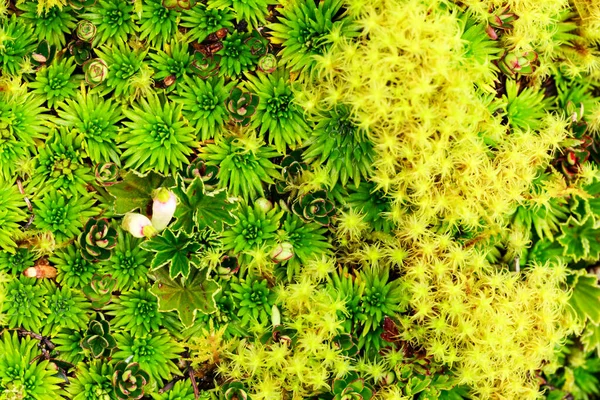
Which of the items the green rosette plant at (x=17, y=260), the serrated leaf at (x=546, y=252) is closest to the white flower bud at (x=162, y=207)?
the green rosette plant at (x=17, y=260)

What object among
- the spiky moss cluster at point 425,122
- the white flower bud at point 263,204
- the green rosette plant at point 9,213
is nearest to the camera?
the spiky moss cluster at point 425,122

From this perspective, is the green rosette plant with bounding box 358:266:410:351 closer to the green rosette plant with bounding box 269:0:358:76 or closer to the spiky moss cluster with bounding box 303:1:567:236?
the spiky moss cluster with bounding box 303:1:567:236

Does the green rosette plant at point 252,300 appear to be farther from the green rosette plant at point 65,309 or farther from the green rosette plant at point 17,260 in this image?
the green rosette plant at point 17,260

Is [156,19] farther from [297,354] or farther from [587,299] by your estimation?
[587,299]

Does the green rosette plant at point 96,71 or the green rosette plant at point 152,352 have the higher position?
the green rosette plant at point 96,71

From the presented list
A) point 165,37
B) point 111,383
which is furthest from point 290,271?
point 165,37

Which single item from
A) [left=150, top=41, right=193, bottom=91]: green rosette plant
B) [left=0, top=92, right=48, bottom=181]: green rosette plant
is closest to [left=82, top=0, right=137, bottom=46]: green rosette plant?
[left=150, top=41, right=193, bottom=91]: green rosette plant

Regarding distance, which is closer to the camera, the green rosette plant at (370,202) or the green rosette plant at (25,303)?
the green rosette plant at (25,303)

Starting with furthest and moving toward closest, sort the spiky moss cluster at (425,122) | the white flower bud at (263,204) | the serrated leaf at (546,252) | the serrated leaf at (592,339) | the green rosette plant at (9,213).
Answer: the serrated leaf at (592,339) → the serrated leaf at (546,252) → the white flower bud at (263,204) → the green rosette plant at (9,213) → the spiky moss cluster at (425,122)
